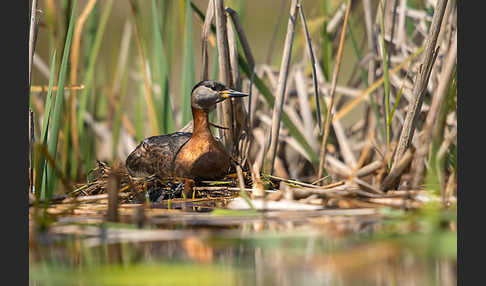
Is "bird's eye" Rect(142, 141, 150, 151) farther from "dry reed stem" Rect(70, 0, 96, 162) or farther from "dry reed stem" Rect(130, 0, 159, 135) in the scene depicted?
"dry reed stem" Rect(70, 0, 96, 162)

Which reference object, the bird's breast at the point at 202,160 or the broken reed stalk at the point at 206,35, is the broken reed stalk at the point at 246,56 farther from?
the bird's breast at the point at 202,160

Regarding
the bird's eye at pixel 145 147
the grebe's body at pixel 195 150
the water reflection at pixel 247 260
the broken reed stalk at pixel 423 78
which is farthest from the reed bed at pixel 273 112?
the water reflection at pixel 247 260

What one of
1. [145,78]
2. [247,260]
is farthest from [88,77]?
[247,260]

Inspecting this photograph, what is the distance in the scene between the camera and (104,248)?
2230 mm

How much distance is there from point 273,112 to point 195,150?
59cm

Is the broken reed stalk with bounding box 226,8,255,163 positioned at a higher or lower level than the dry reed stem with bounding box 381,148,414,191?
higher

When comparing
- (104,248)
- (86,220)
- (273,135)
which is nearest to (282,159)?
(273,135)

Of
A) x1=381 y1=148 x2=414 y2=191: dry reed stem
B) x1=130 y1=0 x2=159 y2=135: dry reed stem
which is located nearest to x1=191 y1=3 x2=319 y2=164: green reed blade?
x1=130 y1=0 x2=159 y2=135: dry reed stem

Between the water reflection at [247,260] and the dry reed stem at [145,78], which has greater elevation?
the dry reed stem at [145,78]

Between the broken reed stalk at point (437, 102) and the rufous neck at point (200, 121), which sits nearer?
the broken reed stalk at point (437, 102)

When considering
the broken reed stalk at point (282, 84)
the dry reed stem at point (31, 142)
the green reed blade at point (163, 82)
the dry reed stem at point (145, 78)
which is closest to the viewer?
the dry reed stem at point (31, 142)

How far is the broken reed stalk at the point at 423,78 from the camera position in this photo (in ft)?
10.2

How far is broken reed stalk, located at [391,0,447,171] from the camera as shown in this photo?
10.2ft

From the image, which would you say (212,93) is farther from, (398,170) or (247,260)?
(247,260)
